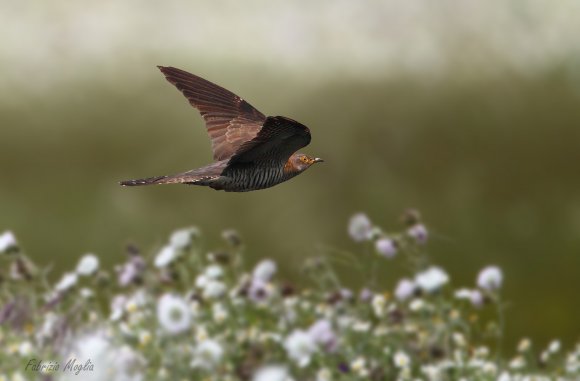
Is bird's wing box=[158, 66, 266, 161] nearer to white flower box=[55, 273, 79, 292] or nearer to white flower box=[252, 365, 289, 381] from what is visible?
white flower box=[252, 365, 289, 381]

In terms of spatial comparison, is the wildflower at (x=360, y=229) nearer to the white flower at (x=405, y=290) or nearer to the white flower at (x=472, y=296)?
the white flower at (x=405, y=290)

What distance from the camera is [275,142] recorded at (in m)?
1.52

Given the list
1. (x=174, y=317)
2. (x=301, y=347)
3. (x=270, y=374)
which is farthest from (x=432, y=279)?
(x=174, y=317)

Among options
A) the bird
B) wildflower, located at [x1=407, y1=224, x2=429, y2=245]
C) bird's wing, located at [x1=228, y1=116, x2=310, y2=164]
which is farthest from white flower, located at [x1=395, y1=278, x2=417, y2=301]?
bird's wing, located at [x1=228, y1=116, x2=310, y2=164]

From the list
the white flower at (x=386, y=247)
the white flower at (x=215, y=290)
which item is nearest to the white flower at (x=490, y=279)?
the white flower at (x=386, y=247)

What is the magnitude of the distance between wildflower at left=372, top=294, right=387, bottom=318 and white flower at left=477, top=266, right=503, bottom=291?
10.7 inches

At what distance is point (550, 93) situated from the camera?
5.09 m

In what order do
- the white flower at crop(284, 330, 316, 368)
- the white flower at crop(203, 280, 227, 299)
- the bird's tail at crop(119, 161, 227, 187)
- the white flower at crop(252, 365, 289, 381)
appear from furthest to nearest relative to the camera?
the white flower at crop(203, 280, 227, 299)
the white flower at crop(284, 330, 316, 368)
the white flower at crop(252, 365, 289, 381)
the bird's tail at crop(119, 161, 227, 187)

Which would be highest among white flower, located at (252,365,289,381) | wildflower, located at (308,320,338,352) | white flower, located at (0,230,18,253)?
wildflower, located at (308,320,338,352)

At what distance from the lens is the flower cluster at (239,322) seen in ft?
8.66

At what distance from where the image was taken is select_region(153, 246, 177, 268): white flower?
2.77 metres

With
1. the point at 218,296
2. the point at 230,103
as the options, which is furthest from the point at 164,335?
the point at 230,103

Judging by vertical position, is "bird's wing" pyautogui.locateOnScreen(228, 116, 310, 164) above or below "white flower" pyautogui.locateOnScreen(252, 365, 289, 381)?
below

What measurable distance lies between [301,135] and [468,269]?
3133 mm
